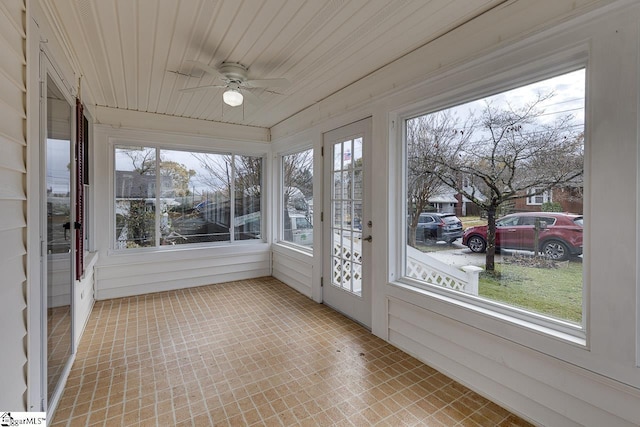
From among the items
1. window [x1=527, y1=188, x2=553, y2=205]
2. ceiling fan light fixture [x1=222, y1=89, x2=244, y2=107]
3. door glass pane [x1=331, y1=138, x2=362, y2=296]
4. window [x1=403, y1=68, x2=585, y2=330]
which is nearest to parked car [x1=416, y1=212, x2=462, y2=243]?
window [x1=403, y1=68, x2=585, y2=330]

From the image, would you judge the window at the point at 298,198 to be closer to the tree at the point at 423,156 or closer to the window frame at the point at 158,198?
the window frame at the point at 158,198

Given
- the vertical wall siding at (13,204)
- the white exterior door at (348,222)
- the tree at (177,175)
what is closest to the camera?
the vertical wall siding at (13,204)

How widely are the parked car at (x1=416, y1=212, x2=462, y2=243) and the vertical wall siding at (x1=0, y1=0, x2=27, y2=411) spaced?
8.52ft

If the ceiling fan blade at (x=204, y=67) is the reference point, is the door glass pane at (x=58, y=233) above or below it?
below

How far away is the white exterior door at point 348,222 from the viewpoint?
9.89ft

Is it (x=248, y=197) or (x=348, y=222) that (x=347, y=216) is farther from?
(x=248, y=197)

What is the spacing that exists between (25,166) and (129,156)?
3025 mm

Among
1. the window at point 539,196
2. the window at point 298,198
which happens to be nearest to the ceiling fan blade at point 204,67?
the window at point 298,198

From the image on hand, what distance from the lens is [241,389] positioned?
2.06 m

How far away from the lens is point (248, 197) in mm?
4910

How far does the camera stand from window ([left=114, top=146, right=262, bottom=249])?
13.3ft

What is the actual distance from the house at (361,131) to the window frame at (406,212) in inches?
0.4

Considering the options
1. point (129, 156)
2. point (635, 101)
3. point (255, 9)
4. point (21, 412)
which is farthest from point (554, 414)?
point (129, 156)

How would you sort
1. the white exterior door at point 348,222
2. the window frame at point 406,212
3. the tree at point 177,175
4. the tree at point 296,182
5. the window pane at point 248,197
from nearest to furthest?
1. the window frame at point 406,212
2. the white exterior door at point 348,222
3. the tree at point 296,182
4. the tree at point 177,175
5. the window pane at point 248,197
